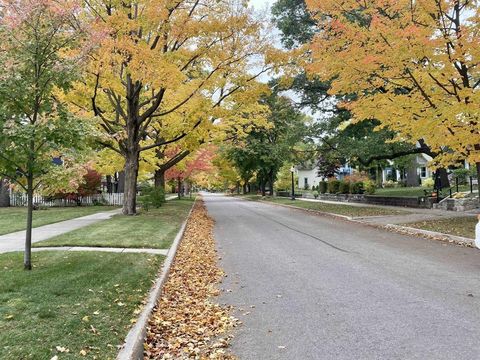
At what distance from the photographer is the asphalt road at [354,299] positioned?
4551mm

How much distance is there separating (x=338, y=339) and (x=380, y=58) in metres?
11.1

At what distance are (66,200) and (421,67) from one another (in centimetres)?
2245

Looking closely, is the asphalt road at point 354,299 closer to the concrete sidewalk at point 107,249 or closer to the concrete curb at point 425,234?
the concrete curb at point 425,234

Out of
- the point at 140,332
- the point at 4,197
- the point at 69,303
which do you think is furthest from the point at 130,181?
the point at 140,332

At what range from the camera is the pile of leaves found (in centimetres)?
466

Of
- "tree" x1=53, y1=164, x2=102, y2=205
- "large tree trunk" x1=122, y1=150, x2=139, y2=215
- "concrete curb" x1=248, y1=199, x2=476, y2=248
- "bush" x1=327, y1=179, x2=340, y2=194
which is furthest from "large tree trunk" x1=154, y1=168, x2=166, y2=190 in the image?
"bush" x1=327, y1=179, x2=340, y2=194

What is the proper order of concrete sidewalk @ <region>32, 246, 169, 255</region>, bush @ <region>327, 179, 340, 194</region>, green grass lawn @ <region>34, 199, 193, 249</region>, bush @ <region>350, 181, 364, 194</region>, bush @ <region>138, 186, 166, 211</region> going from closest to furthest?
1. concrete sidewalk @ <region>32, 246, 169, 255</region>
2. green grass lawn @ <region>34, 199, 193, 249</region>
3. bush @ <region>138, 186, 166, 211</region>
4. bush @ <region>350, 181, 364, 194</region>
5. bush @ <region>327, 179, 340, 194</region>

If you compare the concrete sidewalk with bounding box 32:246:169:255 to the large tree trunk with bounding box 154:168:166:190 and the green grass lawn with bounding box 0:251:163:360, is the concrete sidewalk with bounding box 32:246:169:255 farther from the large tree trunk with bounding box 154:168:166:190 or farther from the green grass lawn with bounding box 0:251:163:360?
the large tree trunk with bounding box 154:168:166:190

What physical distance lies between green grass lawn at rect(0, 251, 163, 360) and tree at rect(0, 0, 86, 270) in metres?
0.95

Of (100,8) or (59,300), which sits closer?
(59,300)

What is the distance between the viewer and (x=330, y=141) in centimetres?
2509

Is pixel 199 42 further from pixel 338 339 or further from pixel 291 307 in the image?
pixel 338 339

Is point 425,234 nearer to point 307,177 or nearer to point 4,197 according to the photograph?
point 4,197

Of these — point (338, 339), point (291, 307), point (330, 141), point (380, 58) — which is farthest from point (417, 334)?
point (330, 141)
